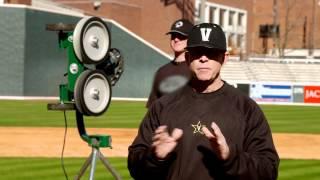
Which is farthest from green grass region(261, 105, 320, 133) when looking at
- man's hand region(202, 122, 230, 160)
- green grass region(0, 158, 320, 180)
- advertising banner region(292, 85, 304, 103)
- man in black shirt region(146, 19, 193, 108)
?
man's hand region(202, 122, 230, 160)

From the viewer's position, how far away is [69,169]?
34.1ft

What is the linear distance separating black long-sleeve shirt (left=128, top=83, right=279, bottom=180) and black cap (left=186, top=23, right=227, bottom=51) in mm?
229

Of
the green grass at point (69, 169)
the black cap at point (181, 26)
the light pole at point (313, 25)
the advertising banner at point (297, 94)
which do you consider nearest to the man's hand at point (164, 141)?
the black cap at point (181, 26)

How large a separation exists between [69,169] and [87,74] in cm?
461

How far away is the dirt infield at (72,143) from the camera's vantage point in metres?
12.6

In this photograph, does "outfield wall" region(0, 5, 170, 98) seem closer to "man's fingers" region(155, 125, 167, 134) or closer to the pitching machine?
the pitching machine

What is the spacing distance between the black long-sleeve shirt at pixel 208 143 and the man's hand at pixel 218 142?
0.07 m

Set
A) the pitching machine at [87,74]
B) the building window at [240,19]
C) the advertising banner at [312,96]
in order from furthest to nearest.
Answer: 1. the building window at [240,19]
2. the advertising banner at [312,96]
3. the pitching machine at [87,74]

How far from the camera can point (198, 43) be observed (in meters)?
3.25

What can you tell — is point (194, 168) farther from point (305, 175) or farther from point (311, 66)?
point (311, 66)

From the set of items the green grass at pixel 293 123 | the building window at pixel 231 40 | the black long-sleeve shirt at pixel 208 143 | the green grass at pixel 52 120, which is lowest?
the green grass at pixel 293 123

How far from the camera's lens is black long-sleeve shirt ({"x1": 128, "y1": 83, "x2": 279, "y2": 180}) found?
320 centimetres

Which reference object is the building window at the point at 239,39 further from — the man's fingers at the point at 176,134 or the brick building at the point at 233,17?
the man's fingers at the point at 176,134

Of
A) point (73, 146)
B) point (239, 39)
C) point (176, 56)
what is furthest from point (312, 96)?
point (176, 56)
